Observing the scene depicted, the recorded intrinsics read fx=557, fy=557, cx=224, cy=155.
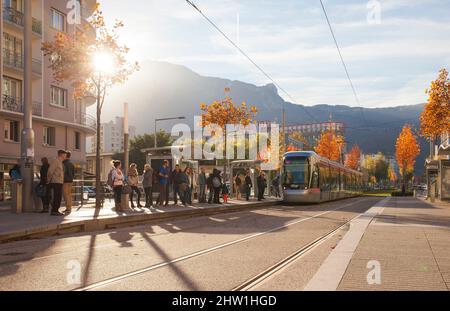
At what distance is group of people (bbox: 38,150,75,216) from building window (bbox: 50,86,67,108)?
23678 mm

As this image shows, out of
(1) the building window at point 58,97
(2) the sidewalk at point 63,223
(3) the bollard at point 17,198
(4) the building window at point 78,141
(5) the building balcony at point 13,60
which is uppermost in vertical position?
(5) the building balcony at point 13,60

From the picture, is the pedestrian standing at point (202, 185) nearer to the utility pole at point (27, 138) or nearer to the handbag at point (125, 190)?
the handbag at point (125, 190)

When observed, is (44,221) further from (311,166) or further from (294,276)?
(311,166)

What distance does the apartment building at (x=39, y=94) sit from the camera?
3519 centimetres

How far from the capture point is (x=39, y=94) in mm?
37906

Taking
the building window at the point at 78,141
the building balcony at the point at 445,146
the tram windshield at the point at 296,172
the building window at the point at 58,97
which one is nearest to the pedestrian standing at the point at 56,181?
the tram windshield at the point at 296,172

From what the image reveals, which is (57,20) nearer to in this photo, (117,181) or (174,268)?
(117,181)

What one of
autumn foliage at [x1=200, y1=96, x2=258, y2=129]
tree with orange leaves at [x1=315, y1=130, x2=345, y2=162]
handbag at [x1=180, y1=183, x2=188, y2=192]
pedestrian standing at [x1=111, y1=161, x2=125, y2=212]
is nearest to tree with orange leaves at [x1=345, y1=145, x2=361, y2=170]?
tree with orange leaves at [x1=315, y1=130, x2=345, y2=162]

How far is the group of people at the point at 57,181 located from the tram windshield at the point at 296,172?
15.2 metres

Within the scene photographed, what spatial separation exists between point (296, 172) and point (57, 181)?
1650 centimetres

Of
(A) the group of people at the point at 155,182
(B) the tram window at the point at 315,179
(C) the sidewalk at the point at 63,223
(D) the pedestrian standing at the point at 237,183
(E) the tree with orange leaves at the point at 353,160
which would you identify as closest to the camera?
(C) the sidewalk at the point at 63,223

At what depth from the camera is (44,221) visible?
13516 millimetres

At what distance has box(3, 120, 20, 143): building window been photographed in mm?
35478

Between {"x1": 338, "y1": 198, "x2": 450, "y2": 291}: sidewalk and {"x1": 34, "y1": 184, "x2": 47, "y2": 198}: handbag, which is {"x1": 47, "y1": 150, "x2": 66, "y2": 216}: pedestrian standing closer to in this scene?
{"x1": 34, "y1": 184, "x2": 47, "y2": 198}: handbag
